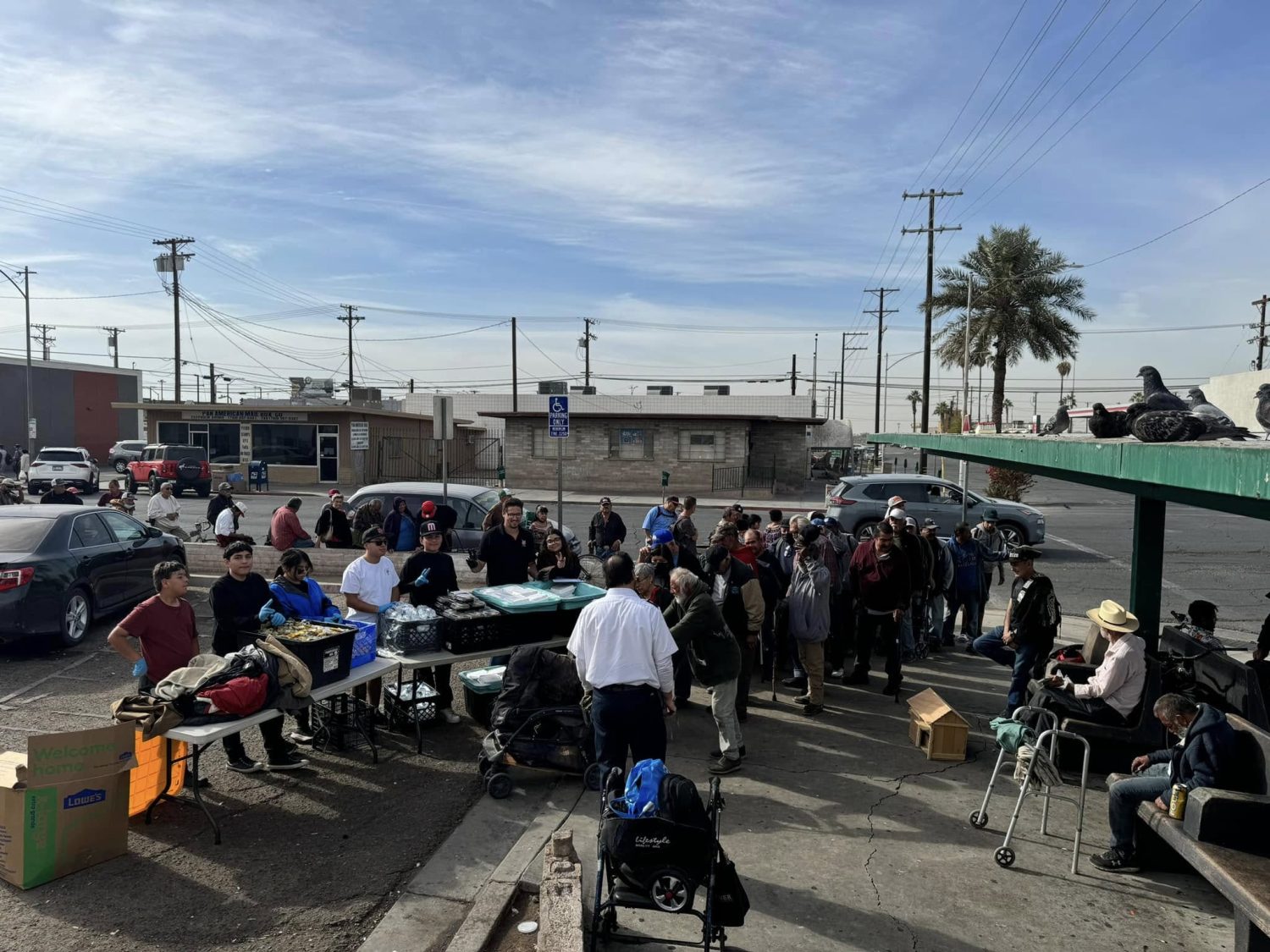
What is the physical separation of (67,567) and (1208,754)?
1037 centimetres

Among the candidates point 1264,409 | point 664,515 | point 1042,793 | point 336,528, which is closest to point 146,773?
point 1042,793

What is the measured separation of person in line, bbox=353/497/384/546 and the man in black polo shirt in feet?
12.0

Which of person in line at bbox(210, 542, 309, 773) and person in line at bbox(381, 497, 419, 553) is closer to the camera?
person in line at bbox(210, 542, 309, 773)

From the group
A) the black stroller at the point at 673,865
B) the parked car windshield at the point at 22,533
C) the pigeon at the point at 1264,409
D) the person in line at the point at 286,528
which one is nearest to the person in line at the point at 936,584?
the pigeon at the point at 1264,409

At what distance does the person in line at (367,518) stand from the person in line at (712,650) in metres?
6.85

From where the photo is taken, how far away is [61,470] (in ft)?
106

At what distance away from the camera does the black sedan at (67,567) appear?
8.59 meters

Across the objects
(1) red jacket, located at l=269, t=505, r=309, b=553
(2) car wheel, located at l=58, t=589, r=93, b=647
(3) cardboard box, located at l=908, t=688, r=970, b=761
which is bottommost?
(3) cardboard box, located at l=908, t=688, r=970, b=761

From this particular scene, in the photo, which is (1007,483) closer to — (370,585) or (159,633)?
(370,585)

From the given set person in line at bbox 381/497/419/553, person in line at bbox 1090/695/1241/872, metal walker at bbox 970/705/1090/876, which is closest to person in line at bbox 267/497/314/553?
person in line at bbox 381/497/419/553

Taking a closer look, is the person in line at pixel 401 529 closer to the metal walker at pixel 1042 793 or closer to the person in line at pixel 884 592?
the person in line at pixel 884 592

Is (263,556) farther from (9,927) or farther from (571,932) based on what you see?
(571,932)

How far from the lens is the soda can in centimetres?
466

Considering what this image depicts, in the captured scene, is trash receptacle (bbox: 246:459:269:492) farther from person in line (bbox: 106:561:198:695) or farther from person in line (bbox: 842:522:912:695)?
person in line (bbox: 842:522:912:695)
